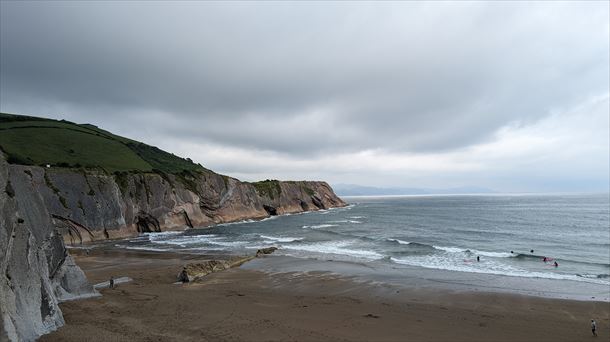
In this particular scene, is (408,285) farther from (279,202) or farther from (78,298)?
(279,202)

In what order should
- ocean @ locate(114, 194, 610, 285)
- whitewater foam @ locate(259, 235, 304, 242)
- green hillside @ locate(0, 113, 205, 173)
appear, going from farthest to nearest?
green hillside @ locate(0, 113, 205, 173), whitewater foam @ locate(259, 235, 304, 242), ocean @ locate(114, 194, 610, 285)

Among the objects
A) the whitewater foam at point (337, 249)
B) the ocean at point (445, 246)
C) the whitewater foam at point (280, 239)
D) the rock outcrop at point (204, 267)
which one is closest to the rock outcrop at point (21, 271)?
the rock outcrop at point (204, 267)

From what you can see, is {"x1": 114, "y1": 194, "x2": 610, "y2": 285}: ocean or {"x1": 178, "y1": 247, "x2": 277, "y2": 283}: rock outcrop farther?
{"x1": 114, "y1": 194, "x2": 610, "y2": 285}: ocean

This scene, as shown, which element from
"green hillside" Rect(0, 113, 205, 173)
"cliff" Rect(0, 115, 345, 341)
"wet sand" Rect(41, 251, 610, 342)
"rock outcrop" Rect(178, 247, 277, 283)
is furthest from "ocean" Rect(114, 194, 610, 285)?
"green hillside" Rect(0, 113, 205, 173)

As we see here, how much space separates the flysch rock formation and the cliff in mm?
52

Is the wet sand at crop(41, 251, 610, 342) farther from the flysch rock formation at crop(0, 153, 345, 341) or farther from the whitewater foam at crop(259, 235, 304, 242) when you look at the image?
the whitewater foam at crop(259, 235, 304, 242)

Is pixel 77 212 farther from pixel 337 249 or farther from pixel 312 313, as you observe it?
pixel 312 313

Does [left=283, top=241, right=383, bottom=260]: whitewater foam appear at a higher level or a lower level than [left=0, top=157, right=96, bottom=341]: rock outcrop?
lower

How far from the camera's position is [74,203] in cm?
4997

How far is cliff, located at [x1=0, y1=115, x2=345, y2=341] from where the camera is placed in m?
13.6

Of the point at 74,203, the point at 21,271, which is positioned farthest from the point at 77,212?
the point at 21,271

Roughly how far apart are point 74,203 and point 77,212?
1.37m

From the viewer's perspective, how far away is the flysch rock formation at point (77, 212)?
13344 millimetres

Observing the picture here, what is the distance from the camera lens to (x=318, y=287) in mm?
24672
